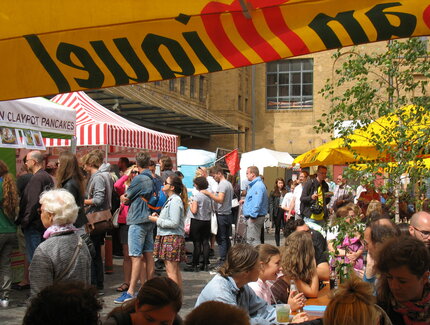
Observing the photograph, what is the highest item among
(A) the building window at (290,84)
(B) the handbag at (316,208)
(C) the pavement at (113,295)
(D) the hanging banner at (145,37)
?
(A) the building window at (290,84)

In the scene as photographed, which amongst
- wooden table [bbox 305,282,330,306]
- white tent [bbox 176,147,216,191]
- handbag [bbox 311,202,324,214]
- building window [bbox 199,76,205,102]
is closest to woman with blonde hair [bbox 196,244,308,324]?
wooden table [bbox 305,282,330,306]

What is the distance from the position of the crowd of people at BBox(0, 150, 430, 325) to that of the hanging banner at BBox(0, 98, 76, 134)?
763 mm

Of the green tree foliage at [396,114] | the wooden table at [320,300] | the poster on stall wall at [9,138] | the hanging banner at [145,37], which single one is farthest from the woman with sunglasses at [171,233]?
the hanging banner at [145,37]

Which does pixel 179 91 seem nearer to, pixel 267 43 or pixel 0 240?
pixel 0 240

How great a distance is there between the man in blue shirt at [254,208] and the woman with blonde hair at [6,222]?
198 inches

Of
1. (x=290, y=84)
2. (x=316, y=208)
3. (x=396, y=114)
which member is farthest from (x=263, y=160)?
(x=396, y=114)

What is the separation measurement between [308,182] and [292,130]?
33.2 m

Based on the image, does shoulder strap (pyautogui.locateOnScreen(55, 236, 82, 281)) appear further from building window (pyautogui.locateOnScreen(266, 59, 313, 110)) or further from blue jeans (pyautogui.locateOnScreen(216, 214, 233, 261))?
building window (pyautogui.locateOnScreen(266, 59, 313, 110))

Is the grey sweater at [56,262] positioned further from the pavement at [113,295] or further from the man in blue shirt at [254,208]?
the man in blue shirt at [254,208]

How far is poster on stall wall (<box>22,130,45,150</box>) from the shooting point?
8.11 metres

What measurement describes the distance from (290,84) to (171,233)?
Result: 3860 cm

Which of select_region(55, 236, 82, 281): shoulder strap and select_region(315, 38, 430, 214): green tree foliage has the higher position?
select_region(315, 38, 430, 214): green tree foliage

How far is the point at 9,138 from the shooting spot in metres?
7.80

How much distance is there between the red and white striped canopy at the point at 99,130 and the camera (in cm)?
1127
